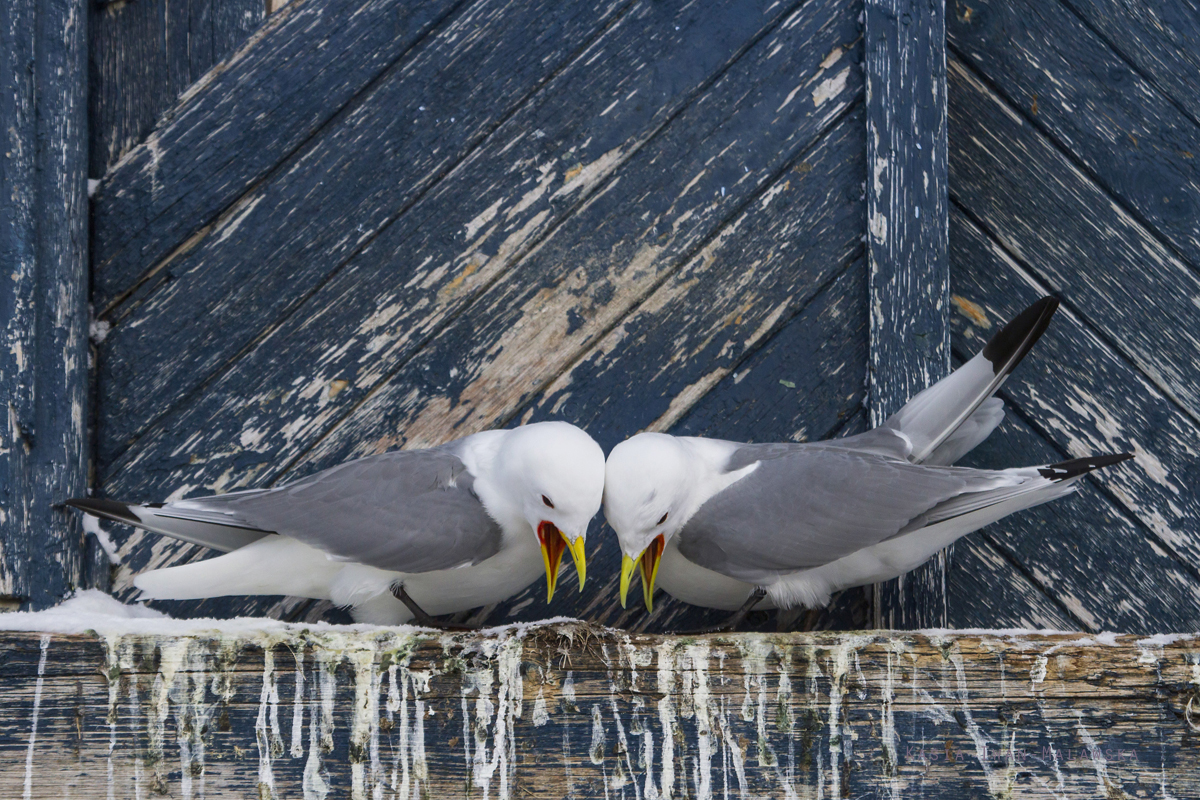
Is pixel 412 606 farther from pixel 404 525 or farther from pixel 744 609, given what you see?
pixel 744 609

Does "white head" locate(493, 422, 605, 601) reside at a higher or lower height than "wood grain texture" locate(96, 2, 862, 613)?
lower

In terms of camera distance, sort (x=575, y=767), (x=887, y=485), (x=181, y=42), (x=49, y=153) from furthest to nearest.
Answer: (x=181, y=42) → (x=49, y=153) → (x=887, y=485) → (x=575, y=767)

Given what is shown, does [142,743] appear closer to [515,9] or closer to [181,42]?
[181,42]

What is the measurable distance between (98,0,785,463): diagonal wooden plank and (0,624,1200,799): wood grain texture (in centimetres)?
53

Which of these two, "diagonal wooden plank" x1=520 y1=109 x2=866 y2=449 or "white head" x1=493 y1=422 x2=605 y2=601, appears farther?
"diagonal wooden plank" x1=520 y1=109 x2=866 y2=449

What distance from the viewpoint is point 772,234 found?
1447mm

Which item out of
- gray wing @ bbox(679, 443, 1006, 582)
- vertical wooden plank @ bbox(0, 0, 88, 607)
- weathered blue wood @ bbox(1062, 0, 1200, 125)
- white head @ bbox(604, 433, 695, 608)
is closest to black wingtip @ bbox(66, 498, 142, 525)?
vertical wooden plank @ bbox(0, 0, 88, 607)

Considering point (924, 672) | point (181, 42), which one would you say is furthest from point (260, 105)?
point (924, 672)

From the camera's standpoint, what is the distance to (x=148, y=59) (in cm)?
141

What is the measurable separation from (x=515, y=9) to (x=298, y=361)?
0.66 meters

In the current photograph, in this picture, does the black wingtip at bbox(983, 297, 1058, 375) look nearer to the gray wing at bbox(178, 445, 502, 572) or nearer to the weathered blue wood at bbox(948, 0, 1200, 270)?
the weathered blue wood at bbox(948, 0, 1200, 270)

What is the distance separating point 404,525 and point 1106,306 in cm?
119

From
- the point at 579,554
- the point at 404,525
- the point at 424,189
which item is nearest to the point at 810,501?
the point at 579,554

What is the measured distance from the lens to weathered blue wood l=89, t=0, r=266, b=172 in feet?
4.60
